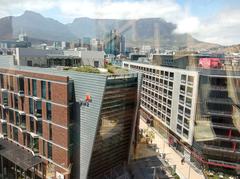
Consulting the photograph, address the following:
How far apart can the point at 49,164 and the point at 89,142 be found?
3.28m

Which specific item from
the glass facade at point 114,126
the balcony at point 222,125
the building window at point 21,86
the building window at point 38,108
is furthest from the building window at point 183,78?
the building window at point 21,86

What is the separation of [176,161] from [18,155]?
11.6 metres

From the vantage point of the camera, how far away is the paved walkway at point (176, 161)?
16016 mm

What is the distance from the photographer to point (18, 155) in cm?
1393

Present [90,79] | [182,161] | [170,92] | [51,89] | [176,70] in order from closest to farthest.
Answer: [90,79], [51,89], [182,161], [176,70], [170,92]

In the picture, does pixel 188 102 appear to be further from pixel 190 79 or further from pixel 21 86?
pixel 21 86

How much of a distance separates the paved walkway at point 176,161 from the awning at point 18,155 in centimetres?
982

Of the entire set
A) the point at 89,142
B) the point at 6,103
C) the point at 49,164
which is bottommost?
the point at 49,164

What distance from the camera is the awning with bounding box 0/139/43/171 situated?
12938 mm

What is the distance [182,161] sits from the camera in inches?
698

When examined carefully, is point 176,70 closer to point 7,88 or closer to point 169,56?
point 169,56

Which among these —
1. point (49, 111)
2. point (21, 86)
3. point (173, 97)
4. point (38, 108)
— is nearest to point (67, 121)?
point (49, 111)

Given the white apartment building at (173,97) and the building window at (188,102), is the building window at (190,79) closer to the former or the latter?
the white apartment building at (173,97)

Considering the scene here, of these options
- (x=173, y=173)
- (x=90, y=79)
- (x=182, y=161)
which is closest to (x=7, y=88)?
(x=90, y=79)
